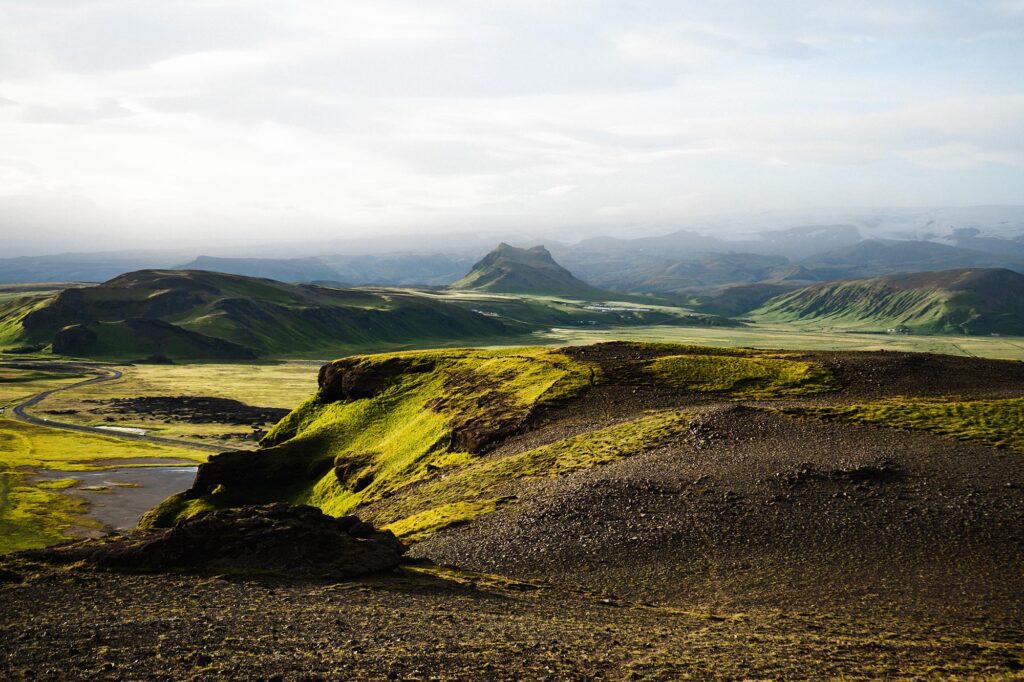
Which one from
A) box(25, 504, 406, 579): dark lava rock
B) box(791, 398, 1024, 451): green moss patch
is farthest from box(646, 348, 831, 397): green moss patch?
→ box(25, 504, 406, 579): dark lava rock

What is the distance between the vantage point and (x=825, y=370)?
237 feet

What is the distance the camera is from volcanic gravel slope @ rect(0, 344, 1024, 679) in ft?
87.1

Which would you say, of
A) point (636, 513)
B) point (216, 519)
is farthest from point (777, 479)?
point (216, 519)

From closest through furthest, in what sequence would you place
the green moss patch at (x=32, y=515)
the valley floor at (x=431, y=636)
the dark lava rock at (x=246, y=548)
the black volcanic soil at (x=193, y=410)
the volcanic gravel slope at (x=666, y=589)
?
the valley floor at (x=431, y=636)
the volcanic gravel slope at (x=666, y=589)
the dark lava rock at (x=246, y=548)
the green moss patch at (x=32, y=515)
the black volcanic soil at (x=193, y=410)

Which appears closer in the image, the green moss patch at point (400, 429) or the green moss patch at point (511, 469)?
the green moss patch at point (511, 469)

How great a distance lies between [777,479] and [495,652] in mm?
25954

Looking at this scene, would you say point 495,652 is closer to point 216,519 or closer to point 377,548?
point 377,548

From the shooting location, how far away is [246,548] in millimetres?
37875

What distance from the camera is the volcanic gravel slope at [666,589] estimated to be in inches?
1046

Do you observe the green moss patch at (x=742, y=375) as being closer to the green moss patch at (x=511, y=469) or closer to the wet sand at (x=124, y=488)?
the green moss patch at (x=511, y=469)

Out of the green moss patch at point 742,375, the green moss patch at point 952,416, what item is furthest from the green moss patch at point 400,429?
A: the green moss patch at point 952,416

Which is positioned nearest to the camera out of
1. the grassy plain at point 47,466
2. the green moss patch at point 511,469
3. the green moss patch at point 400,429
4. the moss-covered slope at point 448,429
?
the green moss patch at point 511,469

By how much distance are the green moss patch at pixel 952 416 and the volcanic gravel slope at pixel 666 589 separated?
1666 mm

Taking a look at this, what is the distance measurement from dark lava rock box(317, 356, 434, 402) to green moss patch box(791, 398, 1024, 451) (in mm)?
49033
